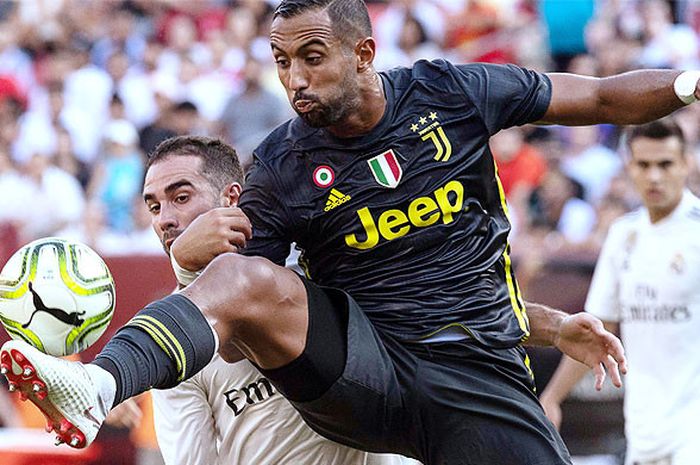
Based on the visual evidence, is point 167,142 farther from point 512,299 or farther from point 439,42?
point 439,42

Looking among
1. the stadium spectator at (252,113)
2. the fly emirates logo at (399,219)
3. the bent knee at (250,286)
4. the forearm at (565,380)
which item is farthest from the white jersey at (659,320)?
the stadium spectator at (252,113)

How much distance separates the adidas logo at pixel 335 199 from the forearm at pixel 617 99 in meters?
0.86

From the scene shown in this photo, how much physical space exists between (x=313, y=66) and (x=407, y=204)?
623 mm

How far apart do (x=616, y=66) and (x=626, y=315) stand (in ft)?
19.3

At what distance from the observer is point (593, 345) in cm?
539

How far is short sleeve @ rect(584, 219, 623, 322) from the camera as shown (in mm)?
7582

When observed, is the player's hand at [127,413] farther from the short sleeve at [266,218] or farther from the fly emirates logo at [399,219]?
the fly emirates logo at [399,219]

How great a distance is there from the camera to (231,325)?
450 centimetres

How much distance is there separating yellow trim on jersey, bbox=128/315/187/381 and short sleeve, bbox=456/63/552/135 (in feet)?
5.26

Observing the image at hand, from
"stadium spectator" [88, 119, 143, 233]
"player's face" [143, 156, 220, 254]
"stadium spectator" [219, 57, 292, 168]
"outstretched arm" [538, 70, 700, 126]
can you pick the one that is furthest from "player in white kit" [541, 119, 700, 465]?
"stadium spectator" [88, 119, 143, 233]

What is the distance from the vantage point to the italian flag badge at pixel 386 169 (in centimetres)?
512

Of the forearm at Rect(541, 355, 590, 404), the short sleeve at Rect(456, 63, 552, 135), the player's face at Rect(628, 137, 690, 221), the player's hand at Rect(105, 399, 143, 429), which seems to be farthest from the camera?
the player's face at Rect(628, 137, 690, 221)

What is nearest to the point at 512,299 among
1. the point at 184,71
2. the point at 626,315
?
the point at 626,315

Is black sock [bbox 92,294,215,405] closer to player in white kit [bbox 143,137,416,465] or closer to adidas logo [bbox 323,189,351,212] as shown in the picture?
adidas logo [bbox 323,189,351,212]
